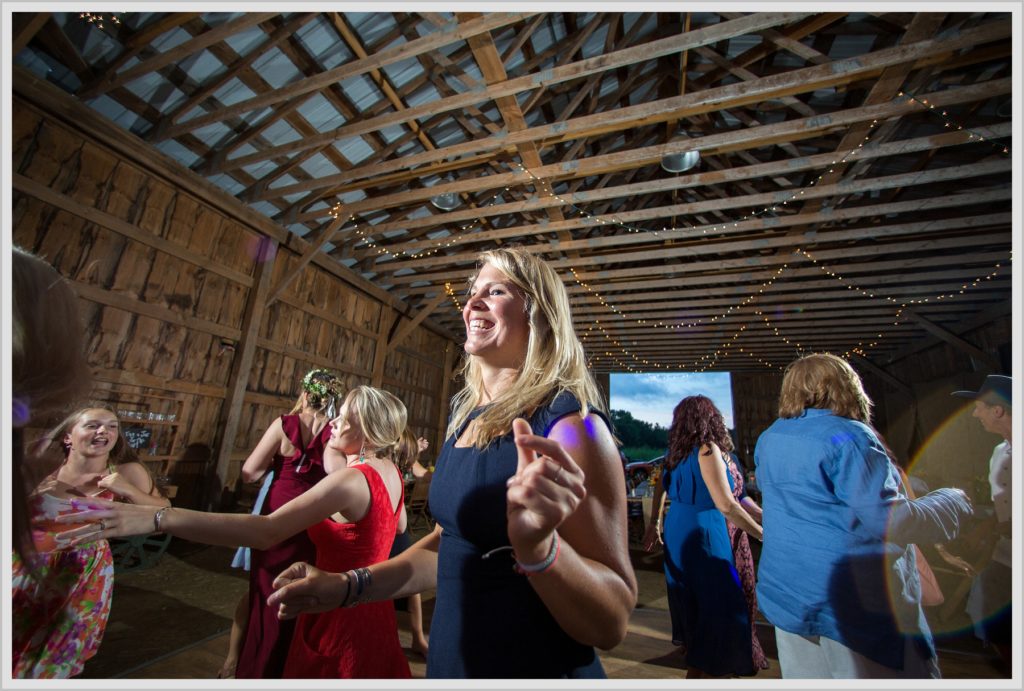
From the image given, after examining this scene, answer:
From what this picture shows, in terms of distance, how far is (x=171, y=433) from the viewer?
18.5 feet

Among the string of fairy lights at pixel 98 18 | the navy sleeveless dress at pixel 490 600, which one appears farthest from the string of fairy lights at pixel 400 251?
the navy sleeveless dress at pixel 490 600

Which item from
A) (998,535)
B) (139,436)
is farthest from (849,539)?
(139,436)

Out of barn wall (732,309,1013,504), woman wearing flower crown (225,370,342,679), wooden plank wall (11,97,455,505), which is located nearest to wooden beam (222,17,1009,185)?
wooden plank wall (11,97,455,505)

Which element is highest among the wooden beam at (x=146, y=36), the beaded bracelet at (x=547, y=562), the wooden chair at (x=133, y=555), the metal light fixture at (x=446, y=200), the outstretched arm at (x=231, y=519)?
the metal light fixture at (x=446, y=200)

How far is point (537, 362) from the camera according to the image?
51.6 inches

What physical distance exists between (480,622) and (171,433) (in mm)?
6419

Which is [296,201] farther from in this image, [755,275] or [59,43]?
[755,275]

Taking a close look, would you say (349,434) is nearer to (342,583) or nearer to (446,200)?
(342,583)

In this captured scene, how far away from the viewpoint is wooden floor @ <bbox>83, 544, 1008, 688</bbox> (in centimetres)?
296

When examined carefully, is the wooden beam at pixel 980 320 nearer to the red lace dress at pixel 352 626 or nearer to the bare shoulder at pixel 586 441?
the bare shoulder at pixel 586 441

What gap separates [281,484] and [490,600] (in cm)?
268

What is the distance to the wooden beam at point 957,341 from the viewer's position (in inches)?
320

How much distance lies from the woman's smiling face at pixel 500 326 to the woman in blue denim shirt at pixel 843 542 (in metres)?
1.50

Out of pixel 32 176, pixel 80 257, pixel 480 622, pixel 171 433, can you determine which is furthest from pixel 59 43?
pixel 480 622
